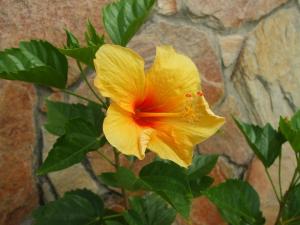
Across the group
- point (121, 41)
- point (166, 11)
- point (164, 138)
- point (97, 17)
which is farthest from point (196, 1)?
point (164, 138)

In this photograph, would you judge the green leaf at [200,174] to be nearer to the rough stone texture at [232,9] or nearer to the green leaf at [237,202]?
the green leaf at [237,202]

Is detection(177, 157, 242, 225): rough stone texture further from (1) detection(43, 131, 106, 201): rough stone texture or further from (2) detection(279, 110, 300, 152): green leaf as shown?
(2) detection(279, 110, 300, 152): green leaf

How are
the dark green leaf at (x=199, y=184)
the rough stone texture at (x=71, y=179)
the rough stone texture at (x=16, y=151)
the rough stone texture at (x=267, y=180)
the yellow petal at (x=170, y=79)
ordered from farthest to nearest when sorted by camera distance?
the rough stone texture at (x=267, y=180) < the rough stone texture at (x=71, y=179) < the rough stone texture at (x=16, y=151) < the dark green leaf at (x=199, y=184) < the yellow petal at (x=170, y=79)

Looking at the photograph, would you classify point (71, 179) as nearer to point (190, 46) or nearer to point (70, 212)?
point (70, 212)

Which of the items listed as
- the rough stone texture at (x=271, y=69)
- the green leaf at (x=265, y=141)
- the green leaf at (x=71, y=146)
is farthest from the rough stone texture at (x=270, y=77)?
the green leaf at (x=71, y=146)

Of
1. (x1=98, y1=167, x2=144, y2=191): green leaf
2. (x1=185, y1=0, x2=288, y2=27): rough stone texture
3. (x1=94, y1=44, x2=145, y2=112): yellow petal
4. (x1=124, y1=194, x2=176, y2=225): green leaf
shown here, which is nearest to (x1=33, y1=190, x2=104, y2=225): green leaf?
(x1=124, y1=194, x2=176, y2=225): green leaf

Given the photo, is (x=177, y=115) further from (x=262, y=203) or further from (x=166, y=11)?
(x=262, y=203)

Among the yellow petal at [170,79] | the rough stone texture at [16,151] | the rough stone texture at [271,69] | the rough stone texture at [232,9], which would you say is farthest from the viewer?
the rough stone texture at [271,69]
